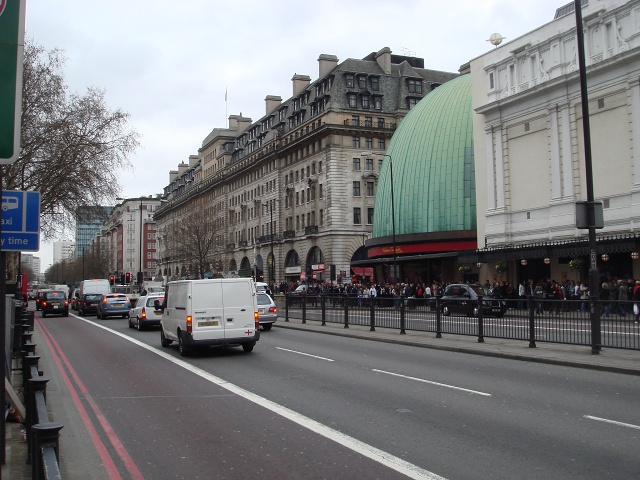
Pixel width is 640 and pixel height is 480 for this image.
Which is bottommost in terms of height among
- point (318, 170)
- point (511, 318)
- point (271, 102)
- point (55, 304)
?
point (511, 318)

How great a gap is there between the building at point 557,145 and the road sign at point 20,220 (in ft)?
100

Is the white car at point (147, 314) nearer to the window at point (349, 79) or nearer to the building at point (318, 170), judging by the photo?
the building at point (318, 170)

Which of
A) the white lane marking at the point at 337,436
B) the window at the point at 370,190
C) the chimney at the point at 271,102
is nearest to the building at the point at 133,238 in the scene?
the chimney at the point at 271,102

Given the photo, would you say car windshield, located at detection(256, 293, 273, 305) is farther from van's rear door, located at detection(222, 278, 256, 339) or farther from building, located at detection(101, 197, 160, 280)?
building, located at detection(101, 197, 160, 280)

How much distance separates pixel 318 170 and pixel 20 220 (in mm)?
72526

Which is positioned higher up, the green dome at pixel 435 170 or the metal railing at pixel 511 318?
the green dome at pixel 435 170

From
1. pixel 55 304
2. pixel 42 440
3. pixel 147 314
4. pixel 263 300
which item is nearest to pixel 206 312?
pixel 263 300

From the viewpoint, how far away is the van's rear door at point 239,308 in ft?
55.1

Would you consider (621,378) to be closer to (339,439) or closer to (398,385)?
(398,385)

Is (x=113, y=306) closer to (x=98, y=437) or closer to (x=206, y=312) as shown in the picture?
(x=206, y=312)

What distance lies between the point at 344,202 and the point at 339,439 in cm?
6937

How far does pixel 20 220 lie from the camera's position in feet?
24.3

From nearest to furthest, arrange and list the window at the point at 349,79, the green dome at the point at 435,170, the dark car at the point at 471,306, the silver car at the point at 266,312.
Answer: the dark car at the point at 471,306
the silver car at the point at 266,312
the green dome at the point at 435,170
the window at the point at 349,79

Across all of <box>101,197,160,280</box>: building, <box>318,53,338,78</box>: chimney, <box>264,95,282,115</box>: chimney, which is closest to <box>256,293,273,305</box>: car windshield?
<box>318,53,338,78</box>: chimney
